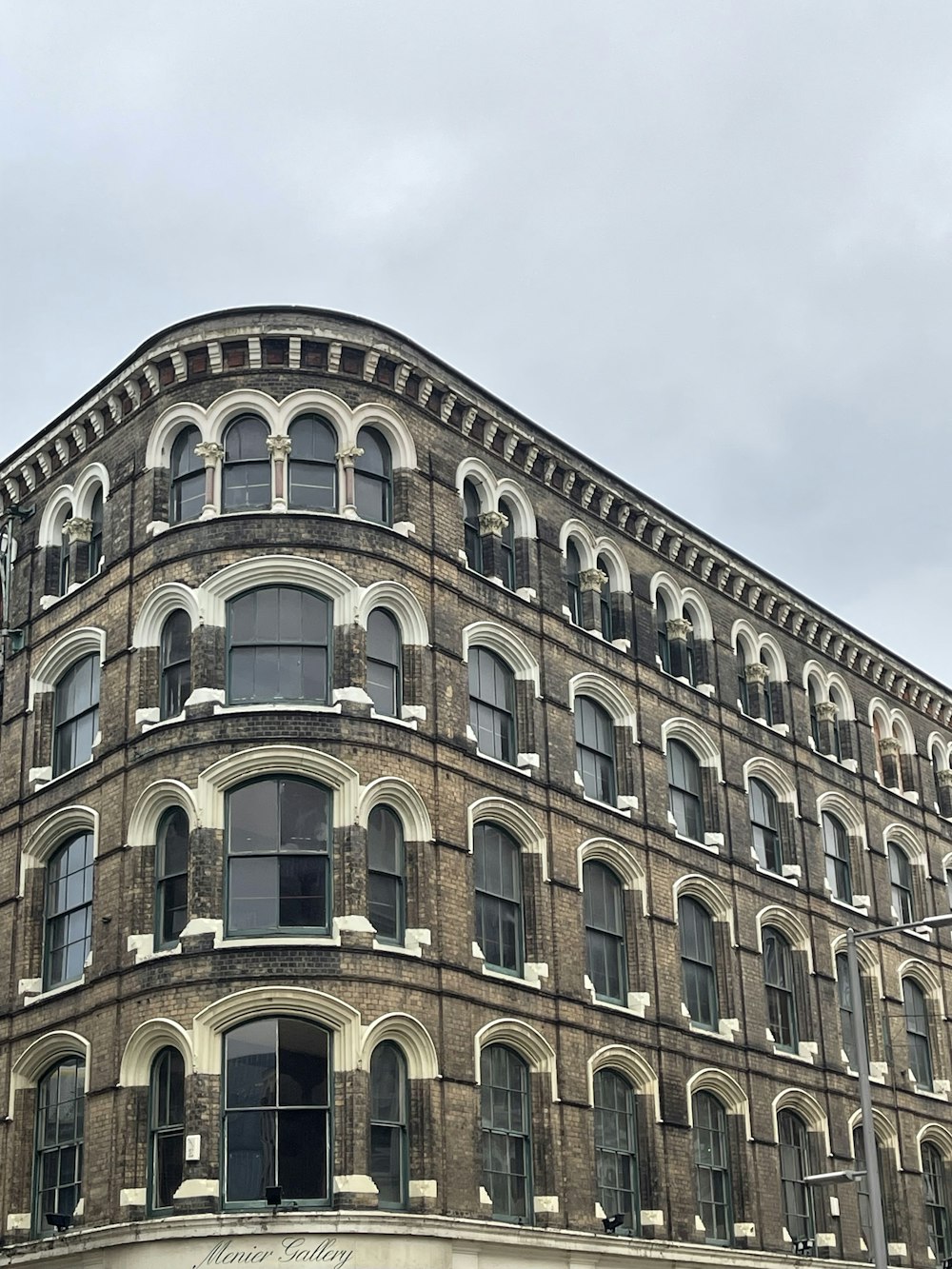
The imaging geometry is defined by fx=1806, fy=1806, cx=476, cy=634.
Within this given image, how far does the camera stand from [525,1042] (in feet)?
104

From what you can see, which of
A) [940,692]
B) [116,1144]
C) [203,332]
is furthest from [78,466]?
[940,692]

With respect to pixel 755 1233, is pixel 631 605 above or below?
above

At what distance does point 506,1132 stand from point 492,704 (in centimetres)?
786

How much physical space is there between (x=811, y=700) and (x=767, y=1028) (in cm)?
947

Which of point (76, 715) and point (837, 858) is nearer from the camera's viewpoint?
point (76, 715)

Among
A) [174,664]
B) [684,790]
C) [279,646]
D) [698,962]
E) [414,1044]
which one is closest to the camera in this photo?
[414,1044]

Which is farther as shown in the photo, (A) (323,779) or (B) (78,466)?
(B) (78,466)

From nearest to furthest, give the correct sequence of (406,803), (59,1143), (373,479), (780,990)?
1. (59,1143)
2. (406,803)
3. (373,479)
4. (780,990)

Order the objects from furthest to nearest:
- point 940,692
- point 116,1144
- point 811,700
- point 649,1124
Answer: point 940,692, point 811,700, point 649,1124, point 116,1144

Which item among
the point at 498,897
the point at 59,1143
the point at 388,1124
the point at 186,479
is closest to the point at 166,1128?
the point at 59,1143

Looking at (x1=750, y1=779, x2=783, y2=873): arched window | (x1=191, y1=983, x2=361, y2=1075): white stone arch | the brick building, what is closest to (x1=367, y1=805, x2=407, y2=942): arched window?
the brick building

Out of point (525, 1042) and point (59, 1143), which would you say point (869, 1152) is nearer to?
point (525, 1042)

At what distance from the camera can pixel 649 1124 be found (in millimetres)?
33812

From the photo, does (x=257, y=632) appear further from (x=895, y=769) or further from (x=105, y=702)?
(x=895, y=769)
